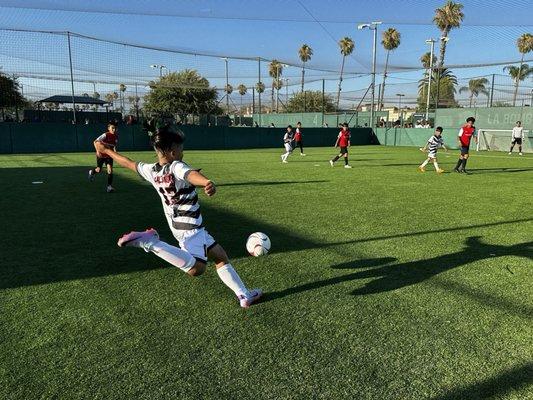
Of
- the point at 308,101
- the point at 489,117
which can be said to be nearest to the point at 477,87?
the point at 489,117

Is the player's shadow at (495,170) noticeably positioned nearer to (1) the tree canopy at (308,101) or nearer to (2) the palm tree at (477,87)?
(2) the palm tree at (477,87)

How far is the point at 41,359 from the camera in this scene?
124 inches

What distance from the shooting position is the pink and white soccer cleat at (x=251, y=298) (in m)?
4.04

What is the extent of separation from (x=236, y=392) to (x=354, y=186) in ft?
32.1

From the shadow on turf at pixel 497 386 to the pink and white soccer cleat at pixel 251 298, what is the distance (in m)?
1.83

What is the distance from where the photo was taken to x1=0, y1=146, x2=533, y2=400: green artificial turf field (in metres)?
2.91

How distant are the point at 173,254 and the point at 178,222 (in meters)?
0.33

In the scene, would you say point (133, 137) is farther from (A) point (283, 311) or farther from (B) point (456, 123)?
(A) point (283, 311)

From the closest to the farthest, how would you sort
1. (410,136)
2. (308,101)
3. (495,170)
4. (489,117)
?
(495,170) → (489,117) → (410,136) → (308,101)

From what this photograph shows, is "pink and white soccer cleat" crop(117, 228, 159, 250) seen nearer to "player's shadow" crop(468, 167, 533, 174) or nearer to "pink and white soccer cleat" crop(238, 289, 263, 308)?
"pink and white soccer cleat" crop(238, 289, 263, 308)

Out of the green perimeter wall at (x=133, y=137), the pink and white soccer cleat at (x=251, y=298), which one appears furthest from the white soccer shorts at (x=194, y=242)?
the green perimeter wall at (x=133, y=137)

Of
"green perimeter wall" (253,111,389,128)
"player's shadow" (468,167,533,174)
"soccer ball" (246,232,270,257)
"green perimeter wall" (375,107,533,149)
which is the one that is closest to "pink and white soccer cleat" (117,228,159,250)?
"soccer ball" (246,232,270,257)

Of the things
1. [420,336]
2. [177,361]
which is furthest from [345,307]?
[177,361]

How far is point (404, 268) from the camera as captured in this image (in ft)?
16.8
